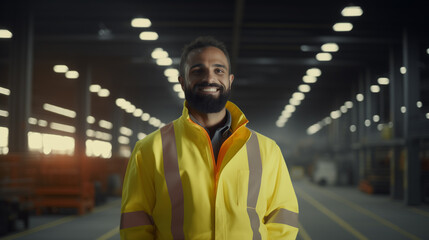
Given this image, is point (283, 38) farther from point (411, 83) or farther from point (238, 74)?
point (238, 74)

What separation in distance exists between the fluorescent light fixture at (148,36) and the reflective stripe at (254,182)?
655 inches

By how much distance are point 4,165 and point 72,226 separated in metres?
2.31

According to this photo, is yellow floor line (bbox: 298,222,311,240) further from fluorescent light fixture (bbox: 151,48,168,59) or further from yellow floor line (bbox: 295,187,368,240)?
fluorescent light fixture (bbox: 151,48,168,59)

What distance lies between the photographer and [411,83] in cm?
1858

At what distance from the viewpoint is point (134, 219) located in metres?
2.48

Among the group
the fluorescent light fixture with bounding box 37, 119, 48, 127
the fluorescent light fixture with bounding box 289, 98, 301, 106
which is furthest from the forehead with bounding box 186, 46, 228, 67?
the fluorescent light fixture with bounding box 37, 119, 48, 127

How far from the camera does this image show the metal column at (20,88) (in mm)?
15391

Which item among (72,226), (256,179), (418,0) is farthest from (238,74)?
(256,179)

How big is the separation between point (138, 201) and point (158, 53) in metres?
19.5

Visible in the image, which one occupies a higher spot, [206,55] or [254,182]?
[206,55]

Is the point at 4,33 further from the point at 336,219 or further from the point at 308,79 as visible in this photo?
the point at 308,79

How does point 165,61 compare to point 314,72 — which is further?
point 314,72

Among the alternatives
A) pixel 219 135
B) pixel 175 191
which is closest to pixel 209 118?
pixel 219 135

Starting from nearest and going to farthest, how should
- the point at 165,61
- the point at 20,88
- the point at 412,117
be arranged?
the point at 20,88 → the point at 412,117 → the point at 165,61
